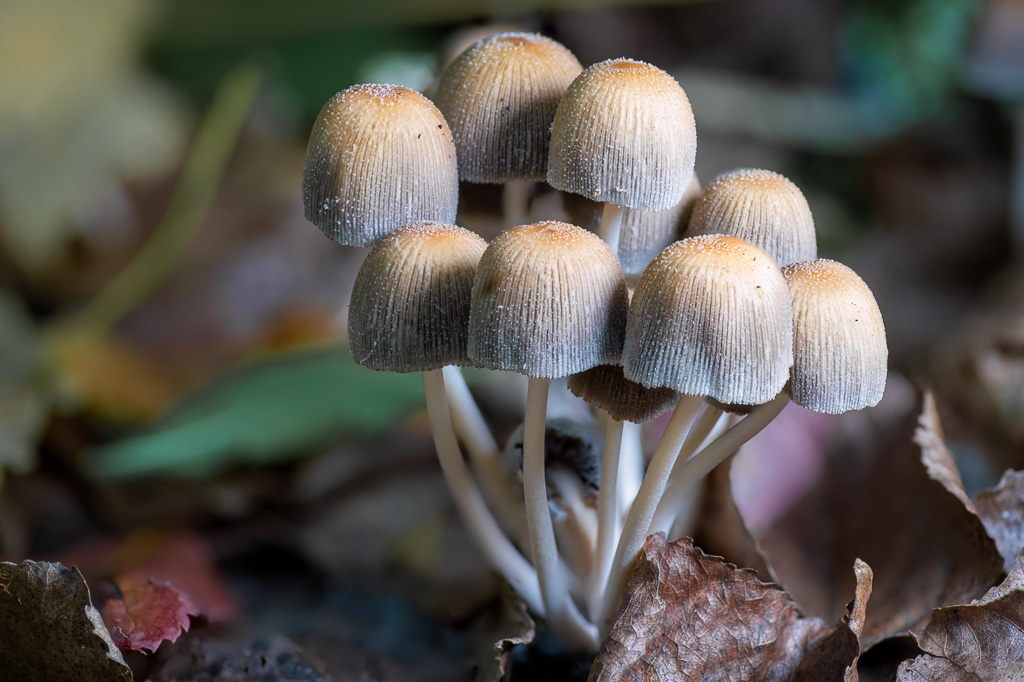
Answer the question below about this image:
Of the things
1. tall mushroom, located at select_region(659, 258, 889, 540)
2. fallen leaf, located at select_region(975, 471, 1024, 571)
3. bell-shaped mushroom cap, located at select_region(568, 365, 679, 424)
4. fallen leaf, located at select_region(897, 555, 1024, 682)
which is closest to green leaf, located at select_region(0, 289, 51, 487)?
bell-shaped mushroom cap, located at select_region(568, 365, 679, 424)

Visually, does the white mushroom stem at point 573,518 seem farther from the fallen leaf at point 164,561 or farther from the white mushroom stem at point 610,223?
the fallen leaf at point 164,561

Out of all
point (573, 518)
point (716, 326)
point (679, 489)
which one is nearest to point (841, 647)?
point (679, 489)

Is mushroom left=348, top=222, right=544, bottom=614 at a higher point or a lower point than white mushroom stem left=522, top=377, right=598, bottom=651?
higher

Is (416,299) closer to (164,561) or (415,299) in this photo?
(415,299)

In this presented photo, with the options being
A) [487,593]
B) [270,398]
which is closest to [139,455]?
[270,398]

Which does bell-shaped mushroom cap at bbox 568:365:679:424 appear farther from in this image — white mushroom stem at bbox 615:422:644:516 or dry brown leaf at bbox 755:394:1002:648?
dry brown leaf at bbox 755:394:1002:648

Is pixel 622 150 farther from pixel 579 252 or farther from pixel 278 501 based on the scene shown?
pixel 278 501
